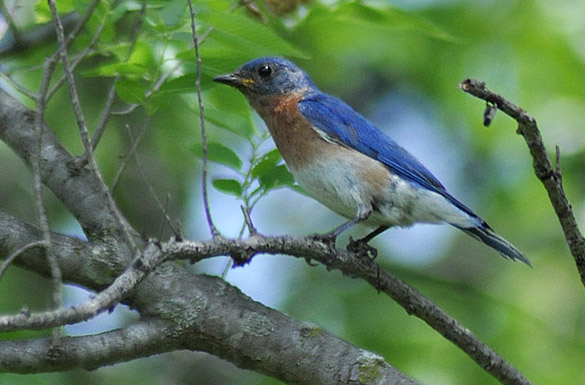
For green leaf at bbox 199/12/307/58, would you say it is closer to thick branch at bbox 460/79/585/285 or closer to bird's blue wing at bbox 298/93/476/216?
thick branch at bbox 460/79/585/285

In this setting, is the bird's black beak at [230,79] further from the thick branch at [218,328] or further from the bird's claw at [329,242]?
the thick branch at [218,328]

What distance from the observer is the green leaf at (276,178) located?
484cm

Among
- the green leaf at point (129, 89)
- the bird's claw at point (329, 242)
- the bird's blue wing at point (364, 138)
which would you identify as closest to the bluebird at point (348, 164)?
the bird's blue wing at point (364, 138)

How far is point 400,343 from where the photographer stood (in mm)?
7172

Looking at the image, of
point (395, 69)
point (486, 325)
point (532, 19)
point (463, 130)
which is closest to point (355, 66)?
point (395, 69)

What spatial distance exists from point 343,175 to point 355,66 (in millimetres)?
3967

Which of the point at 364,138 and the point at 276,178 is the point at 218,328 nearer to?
the point at 276,178

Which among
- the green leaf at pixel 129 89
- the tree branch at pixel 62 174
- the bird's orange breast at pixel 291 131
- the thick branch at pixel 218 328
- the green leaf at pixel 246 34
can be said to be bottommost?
the thick branch at pixel 218 328

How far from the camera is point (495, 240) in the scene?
592 cm

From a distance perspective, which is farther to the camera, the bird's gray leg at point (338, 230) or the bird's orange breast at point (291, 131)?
the bird's orange breast at point (291, 131)

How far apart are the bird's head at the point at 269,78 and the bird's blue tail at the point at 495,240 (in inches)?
71.9

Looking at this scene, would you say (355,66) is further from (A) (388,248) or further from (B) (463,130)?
(A) (388,248)

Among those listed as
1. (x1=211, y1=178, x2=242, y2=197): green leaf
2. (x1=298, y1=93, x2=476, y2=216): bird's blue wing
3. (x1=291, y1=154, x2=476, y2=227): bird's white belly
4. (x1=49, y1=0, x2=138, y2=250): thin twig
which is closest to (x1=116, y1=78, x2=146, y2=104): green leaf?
(x1=211, y1=178, x2=242, y2=197): green leaf

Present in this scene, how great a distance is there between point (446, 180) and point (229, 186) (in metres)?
5.57
